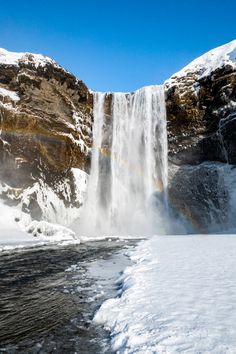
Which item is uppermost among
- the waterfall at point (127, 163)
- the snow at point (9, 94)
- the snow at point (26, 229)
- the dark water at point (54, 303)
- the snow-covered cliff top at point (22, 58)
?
the snow-covered cliff top at point (22, 58)

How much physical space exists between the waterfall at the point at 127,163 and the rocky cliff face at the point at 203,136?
1.44 meters

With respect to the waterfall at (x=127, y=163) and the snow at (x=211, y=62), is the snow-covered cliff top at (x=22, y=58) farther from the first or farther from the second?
the snow at (x=211, y=62)

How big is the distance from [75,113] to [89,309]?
31.2 meters

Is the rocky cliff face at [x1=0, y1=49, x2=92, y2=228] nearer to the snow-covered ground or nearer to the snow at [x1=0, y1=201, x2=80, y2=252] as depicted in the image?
the snow at [x1=0, y1=201, x2=80, y2=252]

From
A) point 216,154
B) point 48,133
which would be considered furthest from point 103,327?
point 216,154

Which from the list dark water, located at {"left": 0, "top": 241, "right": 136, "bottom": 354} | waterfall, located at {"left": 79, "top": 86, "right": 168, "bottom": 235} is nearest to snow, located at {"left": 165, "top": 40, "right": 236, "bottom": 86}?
waterfall, located at {"left": 79, "top": 86, "right": 168, "bottom": 235}

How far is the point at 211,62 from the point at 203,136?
9.52 metres

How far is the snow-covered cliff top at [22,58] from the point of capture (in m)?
33.6

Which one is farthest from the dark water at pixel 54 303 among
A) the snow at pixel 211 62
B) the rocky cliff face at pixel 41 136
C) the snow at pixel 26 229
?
the snow at pixel 211 62

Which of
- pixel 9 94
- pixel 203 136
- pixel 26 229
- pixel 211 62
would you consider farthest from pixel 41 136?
pixel 211 62

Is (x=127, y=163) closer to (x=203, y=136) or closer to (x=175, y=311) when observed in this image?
(x=203, y=136)

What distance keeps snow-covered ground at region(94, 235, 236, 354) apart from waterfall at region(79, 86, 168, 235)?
25020 mm

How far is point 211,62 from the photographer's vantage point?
1483 inches

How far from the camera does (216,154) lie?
112 ft
